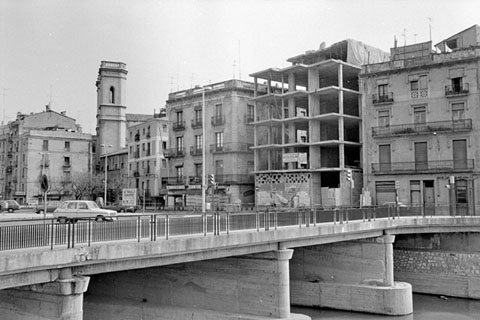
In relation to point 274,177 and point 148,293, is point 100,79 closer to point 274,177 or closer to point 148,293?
point 274,177

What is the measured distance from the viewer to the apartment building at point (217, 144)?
63.0m

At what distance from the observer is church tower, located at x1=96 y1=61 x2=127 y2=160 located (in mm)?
96250

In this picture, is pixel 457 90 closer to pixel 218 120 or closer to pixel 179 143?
pixel 218 120

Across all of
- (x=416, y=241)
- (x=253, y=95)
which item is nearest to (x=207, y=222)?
(x=416, y=241)

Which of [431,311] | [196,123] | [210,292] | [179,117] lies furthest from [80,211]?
[179,117]

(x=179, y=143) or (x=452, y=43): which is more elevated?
(x=452, y=43)

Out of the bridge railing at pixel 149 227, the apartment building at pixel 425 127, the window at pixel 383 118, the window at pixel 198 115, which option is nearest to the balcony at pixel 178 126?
the window at pixel 198 115

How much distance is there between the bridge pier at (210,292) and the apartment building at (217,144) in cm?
3378

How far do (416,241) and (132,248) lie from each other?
28.9 metres

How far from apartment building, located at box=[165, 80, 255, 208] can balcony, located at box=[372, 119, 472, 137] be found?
15593 mm

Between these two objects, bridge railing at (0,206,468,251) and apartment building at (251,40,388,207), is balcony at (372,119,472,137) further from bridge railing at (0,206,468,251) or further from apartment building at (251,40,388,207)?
bridge railing at (0,206,468,251)

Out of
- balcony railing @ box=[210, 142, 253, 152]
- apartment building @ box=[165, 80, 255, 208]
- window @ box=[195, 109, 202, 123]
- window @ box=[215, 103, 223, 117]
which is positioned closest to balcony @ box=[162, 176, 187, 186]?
apartment building @ box=[165, 80, 255, 208]

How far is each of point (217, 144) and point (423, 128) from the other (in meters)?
24.0

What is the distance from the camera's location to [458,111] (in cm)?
5047
